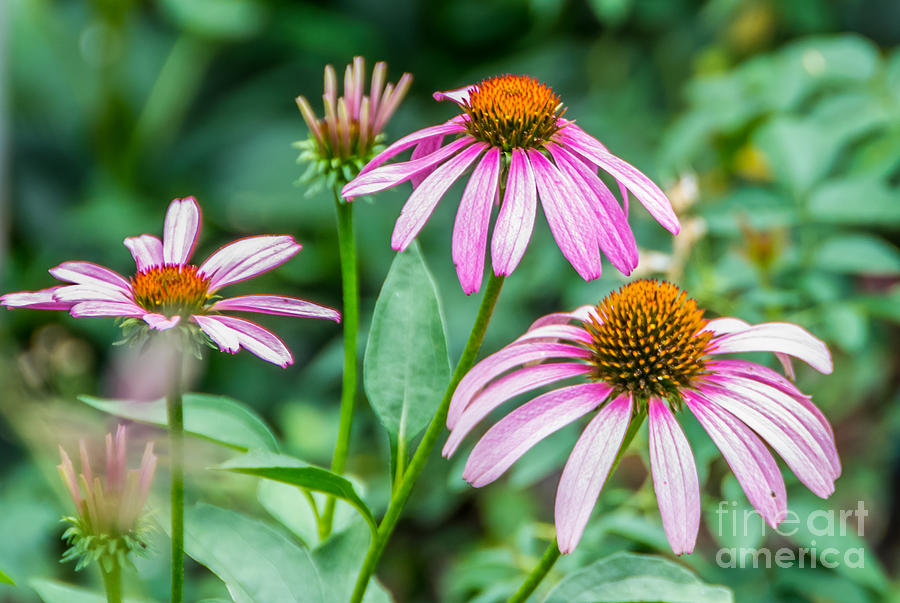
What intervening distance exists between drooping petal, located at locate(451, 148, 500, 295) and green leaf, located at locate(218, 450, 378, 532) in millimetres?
109

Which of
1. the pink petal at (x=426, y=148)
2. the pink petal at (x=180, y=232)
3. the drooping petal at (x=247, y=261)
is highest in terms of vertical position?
the pink petal at (x=426, y=148)

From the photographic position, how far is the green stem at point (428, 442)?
43cm

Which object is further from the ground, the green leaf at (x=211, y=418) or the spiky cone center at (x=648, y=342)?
the spiky cone center at (x=648, y=342)

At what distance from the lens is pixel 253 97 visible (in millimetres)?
2080

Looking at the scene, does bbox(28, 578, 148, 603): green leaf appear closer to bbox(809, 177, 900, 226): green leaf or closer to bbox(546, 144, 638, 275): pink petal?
bbox(546, 144, 638, 275): pink petal

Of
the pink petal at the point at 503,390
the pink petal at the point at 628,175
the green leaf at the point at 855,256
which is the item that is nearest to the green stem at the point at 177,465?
the pink petal at the point at 503,390

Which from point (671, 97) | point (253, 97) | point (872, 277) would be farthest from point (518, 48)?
point (872, 277)

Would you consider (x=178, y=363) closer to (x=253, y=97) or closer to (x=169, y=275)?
(x=169, y=275)

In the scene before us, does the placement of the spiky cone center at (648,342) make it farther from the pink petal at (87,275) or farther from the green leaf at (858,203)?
the green leaf at (858,203)

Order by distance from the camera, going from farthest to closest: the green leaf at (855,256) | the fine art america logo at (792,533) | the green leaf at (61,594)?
the green leaf at (855,256), the fine art america logo at (792,533), the green leaf at (61,594)

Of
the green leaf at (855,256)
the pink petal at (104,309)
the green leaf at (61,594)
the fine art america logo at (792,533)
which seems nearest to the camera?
the pink petal at (104,309)

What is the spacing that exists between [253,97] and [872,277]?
1397 mm

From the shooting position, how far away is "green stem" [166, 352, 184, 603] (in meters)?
0.39

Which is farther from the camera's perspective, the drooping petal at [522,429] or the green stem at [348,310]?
the green stem at [348,310]
